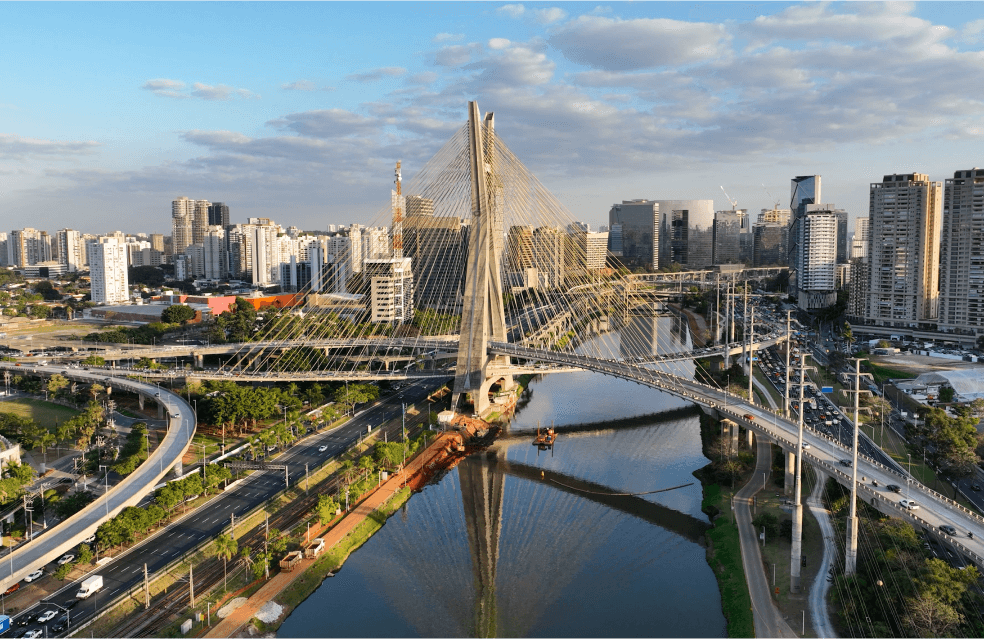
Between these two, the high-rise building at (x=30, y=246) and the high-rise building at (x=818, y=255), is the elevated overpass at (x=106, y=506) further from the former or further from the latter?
the high-rise building at (x=30, y=246)

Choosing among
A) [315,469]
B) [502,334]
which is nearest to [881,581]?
[315,469]

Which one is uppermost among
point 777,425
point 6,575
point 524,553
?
point 777,425

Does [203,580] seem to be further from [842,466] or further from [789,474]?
[789,474]

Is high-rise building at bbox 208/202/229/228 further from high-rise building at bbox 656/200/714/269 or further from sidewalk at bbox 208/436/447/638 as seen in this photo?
sidewalk at bbox 208/436/447/638

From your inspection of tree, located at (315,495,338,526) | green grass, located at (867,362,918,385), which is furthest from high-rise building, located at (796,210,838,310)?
tree, located at (315,495,338,526)

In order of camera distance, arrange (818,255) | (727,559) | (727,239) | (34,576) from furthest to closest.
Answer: (727,239)
(818,255)
(727,559)
(34,576)

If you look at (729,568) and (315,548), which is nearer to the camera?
(729,568)

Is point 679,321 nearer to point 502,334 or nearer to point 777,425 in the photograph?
point 502,334

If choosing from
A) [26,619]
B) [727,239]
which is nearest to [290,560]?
[26,619]
